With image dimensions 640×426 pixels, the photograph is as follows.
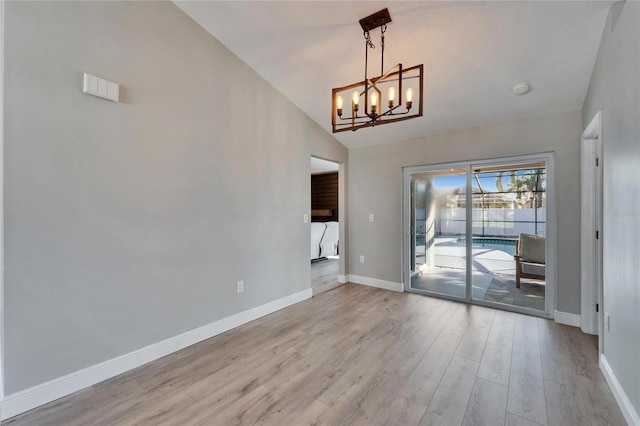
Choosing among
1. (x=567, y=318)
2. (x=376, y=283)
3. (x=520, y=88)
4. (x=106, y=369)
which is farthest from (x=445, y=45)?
(x=106, y=369)

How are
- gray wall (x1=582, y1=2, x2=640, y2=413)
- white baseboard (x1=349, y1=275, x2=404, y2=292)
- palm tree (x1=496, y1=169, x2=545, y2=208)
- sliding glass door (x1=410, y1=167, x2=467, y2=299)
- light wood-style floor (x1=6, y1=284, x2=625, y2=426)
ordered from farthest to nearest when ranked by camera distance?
white baseboard (x1=349, y1=275, x2=404, y2=292), sliding glass door (x1=410, y1=167, x2=467, y2=299), palm tree (x1=496, y1=169, x2=545, y2=208), light wood-style floor (x1=6, y1=284, x2=625, y2=426), gray wall (x1=582, y1=2, x2=640, y2=413)

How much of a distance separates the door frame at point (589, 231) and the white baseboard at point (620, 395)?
2.78ft

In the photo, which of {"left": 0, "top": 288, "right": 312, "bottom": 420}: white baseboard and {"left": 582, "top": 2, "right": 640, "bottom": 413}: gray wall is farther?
{"left": 0, "top": 288, "right": 312, "bottom": 420}: white baseboard

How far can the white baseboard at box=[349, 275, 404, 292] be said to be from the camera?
4.28 metres

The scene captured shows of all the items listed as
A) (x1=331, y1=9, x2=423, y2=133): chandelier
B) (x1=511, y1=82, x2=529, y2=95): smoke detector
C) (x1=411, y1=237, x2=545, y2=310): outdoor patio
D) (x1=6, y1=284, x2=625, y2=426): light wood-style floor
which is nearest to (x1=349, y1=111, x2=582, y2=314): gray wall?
(x1=411, y1=237, x2=545, y2=310): outdoor patio

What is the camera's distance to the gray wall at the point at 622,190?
153 centimetres

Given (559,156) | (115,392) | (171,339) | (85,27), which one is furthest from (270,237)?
(559,156)

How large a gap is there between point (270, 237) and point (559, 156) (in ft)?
11.4

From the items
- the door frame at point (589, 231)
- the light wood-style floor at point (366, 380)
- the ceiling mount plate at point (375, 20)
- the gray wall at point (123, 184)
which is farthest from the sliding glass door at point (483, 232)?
the gray wall at point (123, 184)

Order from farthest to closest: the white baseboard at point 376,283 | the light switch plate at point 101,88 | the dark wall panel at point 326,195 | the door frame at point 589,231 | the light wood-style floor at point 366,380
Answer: the dark wall panel at point 326,195 → the white baseboard at point 376,283 → the door frame at point 589,231 → the light switch plate at point 101,88 → the light wood-style floor at point 366,380

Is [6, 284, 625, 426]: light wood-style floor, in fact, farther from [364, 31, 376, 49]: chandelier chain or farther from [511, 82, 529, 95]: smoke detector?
[364, 31, 376, 49]: chandelier chain

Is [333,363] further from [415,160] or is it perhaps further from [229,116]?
[415,160]

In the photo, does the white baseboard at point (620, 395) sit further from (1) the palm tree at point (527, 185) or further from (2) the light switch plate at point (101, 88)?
(2) the light switch plate at point (101, 88)

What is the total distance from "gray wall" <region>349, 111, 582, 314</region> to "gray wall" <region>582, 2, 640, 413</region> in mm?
987
